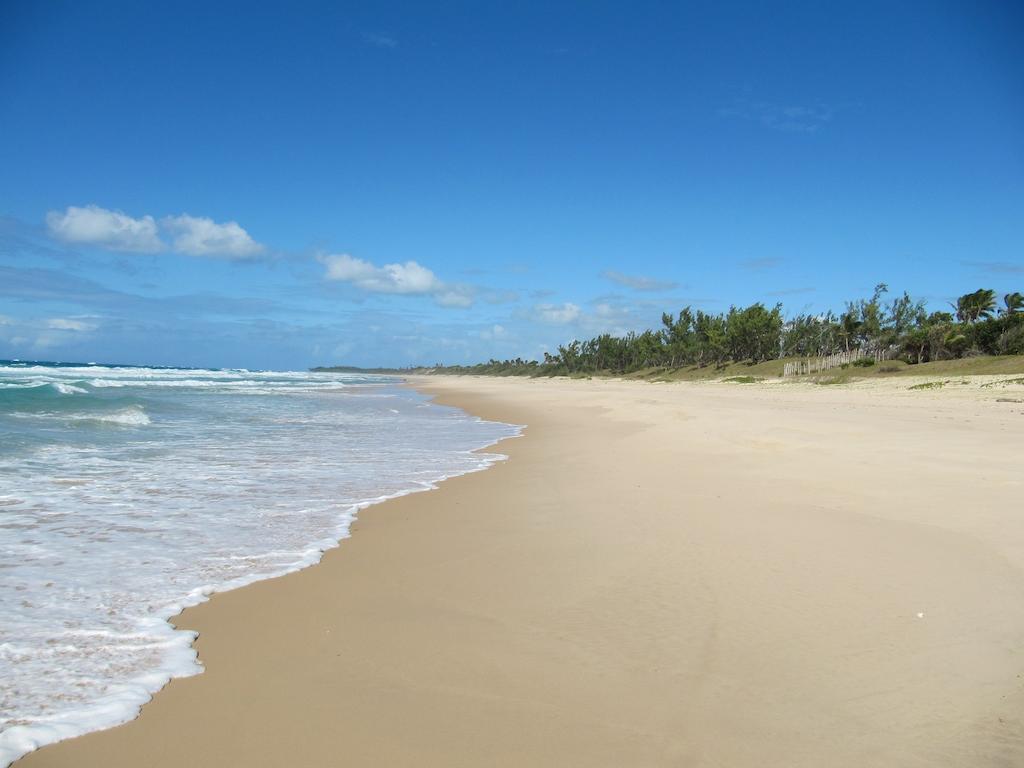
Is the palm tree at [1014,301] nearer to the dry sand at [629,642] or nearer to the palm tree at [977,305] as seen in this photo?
the palm tree at [977,305]

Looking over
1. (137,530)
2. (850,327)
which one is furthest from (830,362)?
(137,530)

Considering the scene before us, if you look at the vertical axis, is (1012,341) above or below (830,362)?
above

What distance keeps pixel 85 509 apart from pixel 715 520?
Result: 666 cm

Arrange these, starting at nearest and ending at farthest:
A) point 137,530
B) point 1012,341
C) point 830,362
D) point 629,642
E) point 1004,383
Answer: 1. point 629,642
2. point 137,530
3. point 1004,383
4. point 1012,341
5. point 830,362

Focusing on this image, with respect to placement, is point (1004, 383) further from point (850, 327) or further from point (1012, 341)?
point (850, 327)

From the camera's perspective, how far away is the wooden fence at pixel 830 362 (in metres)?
51.6

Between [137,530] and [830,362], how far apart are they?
57.3m

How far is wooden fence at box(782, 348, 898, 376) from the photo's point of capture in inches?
2032

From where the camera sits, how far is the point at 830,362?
5384cm

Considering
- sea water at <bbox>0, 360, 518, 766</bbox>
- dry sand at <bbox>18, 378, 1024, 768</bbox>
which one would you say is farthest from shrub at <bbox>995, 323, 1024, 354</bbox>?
dry sand at <bbox>18, 378, 1024, 768</bbox>

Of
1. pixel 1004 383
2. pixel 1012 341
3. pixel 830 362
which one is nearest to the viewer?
pixel 1004 383

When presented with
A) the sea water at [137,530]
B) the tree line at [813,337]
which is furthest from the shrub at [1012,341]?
the sea water at [137,530]

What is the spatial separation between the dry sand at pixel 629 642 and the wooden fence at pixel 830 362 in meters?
48.3

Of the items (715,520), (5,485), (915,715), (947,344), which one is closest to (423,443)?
(5,485)
